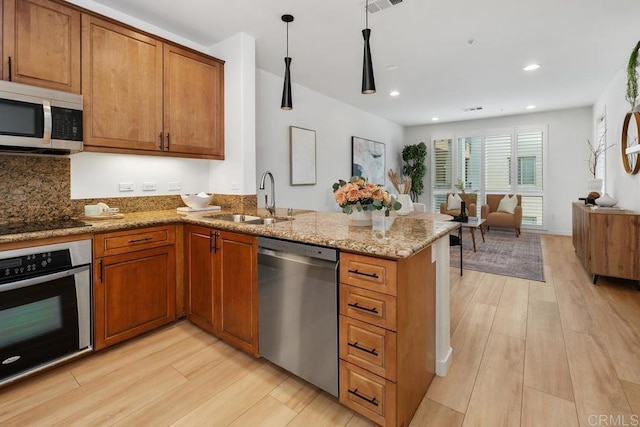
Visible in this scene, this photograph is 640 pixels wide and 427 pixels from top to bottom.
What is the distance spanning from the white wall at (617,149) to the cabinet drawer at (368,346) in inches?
Answer: 156

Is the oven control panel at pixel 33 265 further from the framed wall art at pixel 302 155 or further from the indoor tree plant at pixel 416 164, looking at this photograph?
the indoor tree plant at pixel 416 164

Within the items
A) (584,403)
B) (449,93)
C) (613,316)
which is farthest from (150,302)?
(449,93)

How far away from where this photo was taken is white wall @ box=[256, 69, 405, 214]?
405 centimetres

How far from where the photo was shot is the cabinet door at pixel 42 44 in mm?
1946

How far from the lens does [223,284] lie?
2.25m

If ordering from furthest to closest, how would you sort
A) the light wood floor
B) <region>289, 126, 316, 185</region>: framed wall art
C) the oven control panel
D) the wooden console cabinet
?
<region>289, 126, 316, 185</region>: framed wall art
the wooden console cabinet
the oven control panel
the light wood floor

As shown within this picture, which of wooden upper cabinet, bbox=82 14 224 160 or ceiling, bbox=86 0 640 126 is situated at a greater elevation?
ceiling, bbox=86 0 640 126

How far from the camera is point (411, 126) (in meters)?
8.32

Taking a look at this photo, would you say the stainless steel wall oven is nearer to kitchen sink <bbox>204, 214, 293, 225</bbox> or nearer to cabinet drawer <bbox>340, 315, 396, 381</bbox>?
kitchen sink <bbox>204, 214, 293, 225</bbox>

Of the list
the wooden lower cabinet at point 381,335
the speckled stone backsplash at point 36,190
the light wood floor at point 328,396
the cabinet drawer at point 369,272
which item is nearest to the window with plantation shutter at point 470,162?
the light wood floor at point 328,396

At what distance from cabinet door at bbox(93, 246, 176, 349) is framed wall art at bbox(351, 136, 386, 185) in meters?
3.95

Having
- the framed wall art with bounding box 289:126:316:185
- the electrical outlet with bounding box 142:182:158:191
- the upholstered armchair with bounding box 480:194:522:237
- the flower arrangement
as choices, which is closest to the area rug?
the upholstered armchair with bounding box 480:194:522:237

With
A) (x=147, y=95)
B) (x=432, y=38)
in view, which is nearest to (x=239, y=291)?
(x=147, y=95)

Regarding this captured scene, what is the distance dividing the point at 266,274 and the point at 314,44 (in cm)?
255
